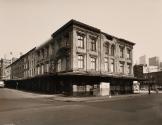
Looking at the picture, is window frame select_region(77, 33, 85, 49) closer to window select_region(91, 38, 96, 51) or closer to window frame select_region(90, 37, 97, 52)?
window frame select_region(90, 37, 97, 52)

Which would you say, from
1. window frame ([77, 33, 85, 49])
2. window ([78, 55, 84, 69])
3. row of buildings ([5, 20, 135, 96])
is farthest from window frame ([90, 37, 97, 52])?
window ([78, 55, 84, 69])

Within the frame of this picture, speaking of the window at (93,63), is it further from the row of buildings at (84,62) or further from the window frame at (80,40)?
the window frame at (80,40)

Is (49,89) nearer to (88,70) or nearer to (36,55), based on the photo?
(88,70)

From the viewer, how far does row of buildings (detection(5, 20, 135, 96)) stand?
29.2 meters

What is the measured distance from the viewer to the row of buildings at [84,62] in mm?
29250

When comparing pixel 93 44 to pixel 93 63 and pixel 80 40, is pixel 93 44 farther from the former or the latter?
pixel 93 63

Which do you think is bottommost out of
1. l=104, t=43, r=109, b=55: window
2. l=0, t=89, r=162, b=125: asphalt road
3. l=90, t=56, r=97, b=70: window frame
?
l=0, t=89, r=162, b=125: asphalt road

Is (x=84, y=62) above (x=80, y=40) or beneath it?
beneath

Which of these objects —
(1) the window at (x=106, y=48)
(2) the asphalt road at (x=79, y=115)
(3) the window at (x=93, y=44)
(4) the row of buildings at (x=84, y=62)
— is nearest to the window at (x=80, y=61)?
(4) the row of buildings at (x=84, y=62)

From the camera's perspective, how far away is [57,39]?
34.4 metres

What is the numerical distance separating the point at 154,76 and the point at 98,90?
195 ft

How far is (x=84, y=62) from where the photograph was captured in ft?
100

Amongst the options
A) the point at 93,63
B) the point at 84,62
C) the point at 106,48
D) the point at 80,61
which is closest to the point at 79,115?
the point at 80,61

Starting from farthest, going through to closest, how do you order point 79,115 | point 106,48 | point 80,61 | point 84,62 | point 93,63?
point 106,48
point 93,63
point 84,62
point 80,61
point 79,115
